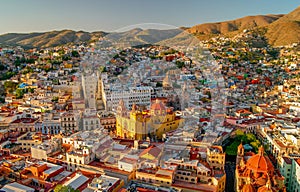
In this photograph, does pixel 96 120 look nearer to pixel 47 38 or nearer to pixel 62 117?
pixel 62 117

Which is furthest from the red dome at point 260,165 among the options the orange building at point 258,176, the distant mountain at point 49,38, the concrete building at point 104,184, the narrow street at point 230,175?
the distant mountain at point 49,38

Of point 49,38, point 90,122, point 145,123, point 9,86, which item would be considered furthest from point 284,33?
point 49,38

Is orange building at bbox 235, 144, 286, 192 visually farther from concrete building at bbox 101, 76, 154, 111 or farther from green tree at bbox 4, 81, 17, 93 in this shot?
green tree at bbox 4, 81, 17, 93

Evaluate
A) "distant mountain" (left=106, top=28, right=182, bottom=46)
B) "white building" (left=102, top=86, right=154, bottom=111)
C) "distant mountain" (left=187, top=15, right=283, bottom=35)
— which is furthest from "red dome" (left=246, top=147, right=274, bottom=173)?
"distant mountain" (left=187, top=15, right=283, bottom=35)

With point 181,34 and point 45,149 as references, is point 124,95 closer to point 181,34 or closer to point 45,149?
point 181,34

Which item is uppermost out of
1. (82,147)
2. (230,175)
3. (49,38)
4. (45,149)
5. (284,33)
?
(49,38)

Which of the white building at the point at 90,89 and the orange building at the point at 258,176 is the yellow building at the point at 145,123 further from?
the orange building at the point at 258,176

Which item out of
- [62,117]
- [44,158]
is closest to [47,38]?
[62,117]
